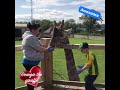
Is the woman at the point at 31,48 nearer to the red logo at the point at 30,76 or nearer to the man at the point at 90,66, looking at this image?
the red logo at the point at 30,76

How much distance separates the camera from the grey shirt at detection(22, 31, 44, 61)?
3.42 meters

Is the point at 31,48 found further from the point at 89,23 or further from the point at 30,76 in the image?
the point at 89,23

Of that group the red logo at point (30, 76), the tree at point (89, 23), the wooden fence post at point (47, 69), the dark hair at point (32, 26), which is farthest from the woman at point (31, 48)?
the wooden fence post at point (47, 69)

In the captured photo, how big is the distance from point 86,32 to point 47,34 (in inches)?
35.6

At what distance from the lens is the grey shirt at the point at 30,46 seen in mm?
3418

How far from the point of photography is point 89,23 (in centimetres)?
294

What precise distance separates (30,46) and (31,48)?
3cm

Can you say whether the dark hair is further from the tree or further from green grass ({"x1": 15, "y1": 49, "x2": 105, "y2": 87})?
the tree

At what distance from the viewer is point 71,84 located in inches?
167

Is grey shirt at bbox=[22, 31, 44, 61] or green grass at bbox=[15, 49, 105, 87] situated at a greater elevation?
grey shirt at bbox=[22, 31, 44, 61]

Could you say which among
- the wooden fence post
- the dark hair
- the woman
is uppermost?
the dark hair

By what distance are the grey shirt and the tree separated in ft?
2.32

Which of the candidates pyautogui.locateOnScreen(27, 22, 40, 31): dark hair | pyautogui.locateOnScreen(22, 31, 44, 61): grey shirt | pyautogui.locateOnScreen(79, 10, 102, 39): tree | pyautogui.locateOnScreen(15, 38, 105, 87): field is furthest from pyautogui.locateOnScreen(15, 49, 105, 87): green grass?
pyautogui.locateOnScreen(79, 10, 102, 39): tree
